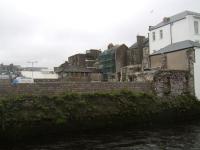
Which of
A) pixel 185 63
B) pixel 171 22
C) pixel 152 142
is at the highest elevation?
pixel 171 22

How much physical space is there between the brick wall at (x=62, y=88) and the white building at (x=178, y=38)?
761cm

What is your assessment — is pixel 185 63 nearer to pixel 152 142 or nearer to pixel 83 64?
pixel 152 142

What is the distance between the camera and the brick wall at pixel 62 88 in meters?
24.6

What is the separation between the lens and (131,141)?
22.4m

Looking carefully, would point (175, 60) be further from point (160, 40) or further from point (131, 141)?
point (131, 141)

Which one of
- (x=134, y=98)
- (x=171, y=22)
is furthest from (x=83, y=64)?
(x=134, y=98)

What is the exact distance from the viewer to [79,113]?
84.2 feet

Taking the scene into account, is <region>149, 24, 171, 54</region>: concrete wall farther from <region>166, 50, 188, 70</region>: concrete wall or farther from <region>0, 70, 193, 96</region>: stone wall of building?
<region>0, 70, 193, 96</region>: stone wall of building

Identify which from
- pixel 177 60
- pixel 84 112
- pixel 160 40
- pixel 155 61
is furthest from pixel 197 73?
pixel 84 112

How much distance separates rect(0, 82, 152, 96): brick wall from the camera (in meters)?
24.6

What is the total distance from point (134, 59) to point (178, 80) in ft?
90.5

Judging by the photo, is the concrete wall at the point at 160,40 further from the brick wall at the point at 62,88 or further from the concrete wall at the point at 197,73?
the brick wall at the point at 62,88

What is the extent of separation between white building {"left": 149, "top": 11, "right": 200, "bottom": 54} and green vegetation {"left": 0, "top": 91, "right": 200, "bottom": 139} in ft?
46.2

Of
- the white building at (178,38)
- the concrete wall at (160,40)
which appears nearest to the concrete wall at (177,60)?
the white building at (178,38)
